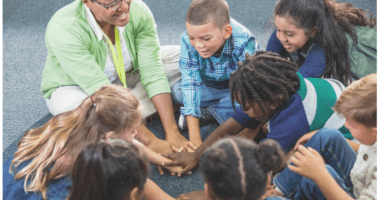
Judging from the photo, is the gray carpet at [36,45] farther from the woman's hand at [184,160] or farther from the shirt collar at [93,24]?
the shirt collar at [93,24]

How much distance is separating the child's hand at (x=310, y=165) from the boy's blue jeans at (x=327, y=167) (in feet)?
0.22

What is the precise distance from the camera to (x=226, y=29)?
1278 mm

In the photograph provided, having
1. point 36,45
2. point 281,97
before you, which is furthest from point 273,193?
point 36,45

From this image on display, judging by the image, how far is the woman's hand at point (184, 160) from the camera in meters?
1.22

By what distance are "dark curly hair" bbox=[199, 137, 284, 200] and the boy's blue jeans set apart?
0.22 metres

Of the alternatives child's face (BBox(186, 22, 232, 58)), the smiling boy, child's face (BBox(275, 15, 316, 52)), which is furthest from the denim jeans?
child's face (BBox(275, 15, 316, 52))

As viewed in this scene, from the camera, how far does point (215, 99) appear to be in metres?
1.46

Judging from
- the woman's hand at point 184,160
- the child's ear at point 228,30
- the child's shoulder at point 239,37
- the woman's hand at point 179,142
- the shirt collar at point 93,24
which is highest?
the shirt collar at point 93,24

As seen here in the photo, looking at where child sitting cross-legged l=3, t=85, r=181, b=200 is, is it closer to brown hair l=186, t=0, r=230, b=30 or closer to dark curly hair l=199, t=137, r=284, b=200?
dark curly hair l=199, t=137, r=284, b=200

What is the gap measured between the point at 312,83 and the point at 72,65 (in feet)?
2.71

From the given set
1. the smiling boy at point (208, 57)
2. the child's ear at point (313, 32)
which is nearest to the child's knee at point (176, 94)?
the smiling boy at point (208, 57)

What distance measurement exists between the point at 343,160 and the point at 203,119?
613 millimetres

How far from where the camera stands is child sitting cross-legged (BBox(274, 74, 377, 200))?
84cm

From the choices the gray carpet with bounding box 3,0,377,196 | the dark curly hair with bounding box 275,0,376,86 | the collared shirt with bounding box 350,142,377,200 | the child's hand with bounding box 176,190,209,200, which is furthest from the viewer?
the gray carpet with bounding box 3,0,377,196
